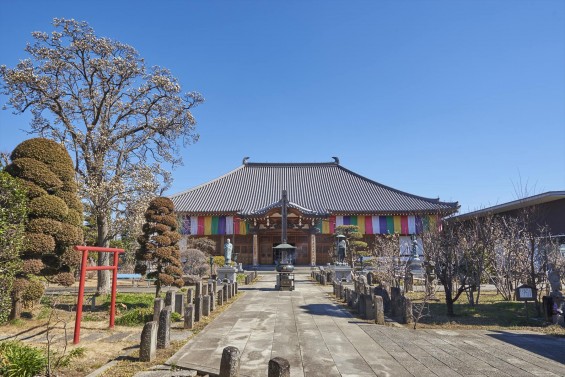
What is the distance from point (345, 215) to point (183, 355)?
98.1 ft

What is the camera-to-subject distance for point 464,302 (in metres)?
12.5

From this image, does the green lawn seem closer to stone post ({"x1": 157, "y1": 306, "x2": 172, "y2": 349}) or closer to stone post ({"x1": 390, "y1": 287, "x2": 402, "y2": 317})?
stone post ({"x1": 390, "y1": 287, "x2": 402, "y2": 317})

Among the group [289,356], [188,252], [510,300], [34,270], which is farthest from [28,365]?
[188,252]

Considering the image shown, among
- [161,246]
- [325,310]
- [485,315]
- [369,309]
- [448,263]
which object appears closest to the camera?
[369,309]

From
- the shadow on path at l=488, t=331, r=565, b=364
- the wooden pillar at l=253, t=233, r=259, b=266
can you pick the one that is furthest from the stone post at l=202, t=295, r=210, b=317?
the wooden pillar at l=253, t=233, r=259, b=266

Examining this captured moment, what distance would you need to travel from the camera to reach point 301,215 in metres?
31.6

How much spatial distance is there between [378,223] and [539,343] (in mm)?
27971

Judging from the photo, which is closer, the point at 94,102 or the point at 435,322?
the point at 435,322

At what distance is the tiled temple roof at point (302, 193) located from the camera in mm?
34656

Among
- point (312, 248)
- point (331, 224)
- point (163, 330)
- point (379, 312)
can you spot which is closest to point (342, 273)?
point (379, 312)

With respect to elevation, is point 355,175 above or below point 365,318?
above

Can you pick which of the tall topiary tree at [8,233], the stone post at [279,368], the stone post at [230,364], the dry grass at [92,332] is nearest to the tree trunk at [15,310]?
the dry grass at [92,332]

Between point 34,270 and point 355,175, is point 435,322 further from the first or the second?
point 355,175

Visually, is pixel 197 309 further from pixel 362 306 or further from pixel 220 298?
pixel 362 306
